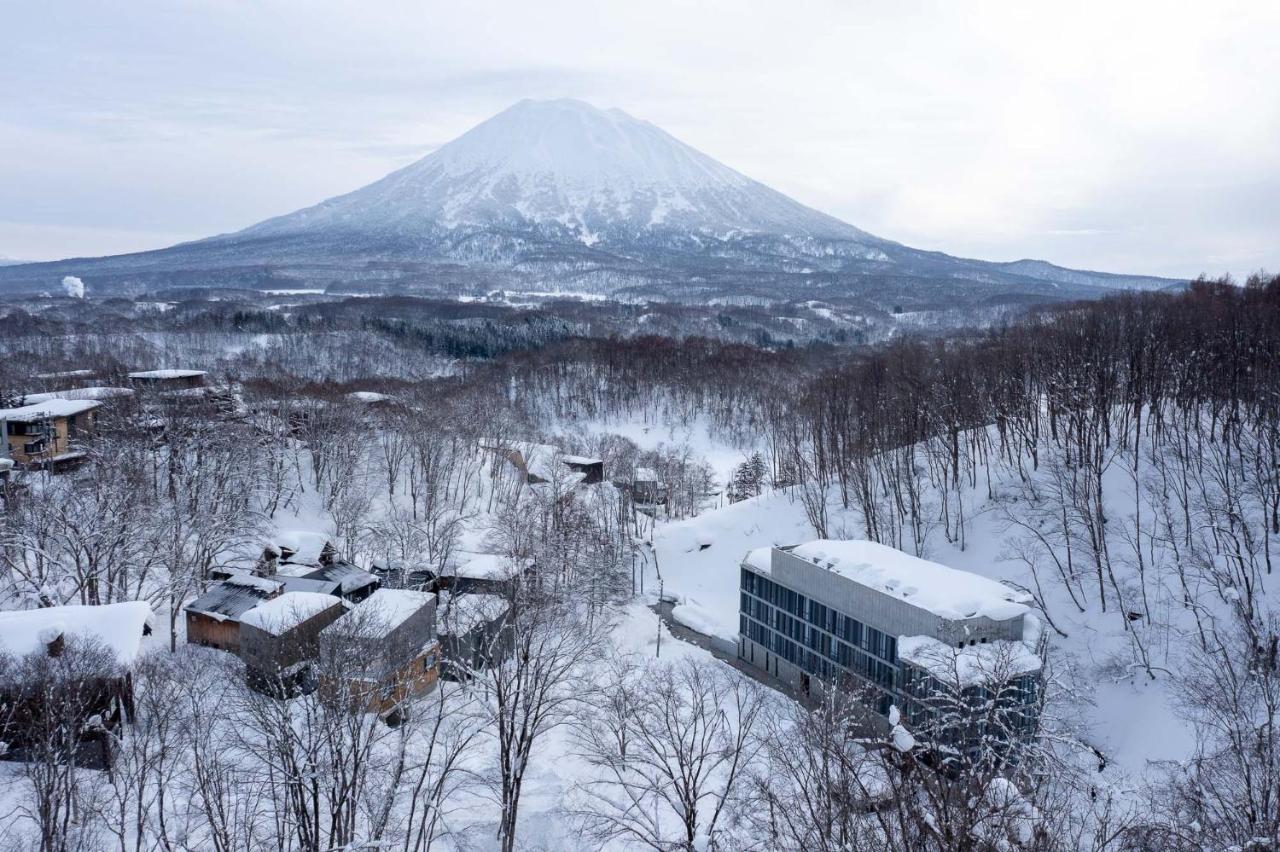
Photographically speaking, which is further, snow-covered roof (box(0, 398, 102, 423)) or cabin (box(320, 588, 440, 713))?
snow-covered roof (box(0, 398, 102, 423))

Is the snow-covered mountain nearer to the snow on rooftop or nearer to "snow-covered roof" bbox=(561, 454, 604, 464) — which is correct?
"snow-covered roof" bbox=(561, 454, 604, 464)

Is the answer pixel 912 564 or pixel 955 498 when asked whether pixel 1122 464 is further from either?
pixel 912 564

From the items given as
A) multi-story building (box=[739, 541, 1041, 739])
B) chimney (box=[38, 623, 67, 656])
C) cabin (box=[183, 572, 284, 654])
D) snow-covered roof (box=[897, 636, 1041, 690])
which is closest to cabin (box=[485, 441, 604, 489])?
multi-story building (box=[739, 541, 1041, 739])

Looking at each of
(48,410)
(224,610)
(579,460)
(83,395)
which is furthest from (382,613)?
(83,395)

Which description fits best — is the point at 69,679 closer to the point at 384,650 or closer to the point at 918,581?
the point at 384,650

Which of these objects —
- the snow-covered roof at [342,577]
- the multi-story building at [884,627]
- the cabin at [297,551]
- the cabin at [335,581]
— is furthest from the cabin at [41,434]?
the multi-story building at [884,627]

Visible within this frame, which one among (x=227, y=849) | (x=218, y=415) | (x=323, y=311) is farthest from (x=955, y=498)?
(x=323, y=311)

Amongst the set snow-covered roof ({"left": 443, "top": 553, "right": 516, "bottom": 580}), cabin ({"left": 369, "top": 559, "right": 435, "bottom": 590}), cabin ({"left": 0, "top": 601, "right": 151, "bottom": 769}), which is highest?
cabin ({"left": 0, "top": 601, "right": 151, "bottom": 769})
